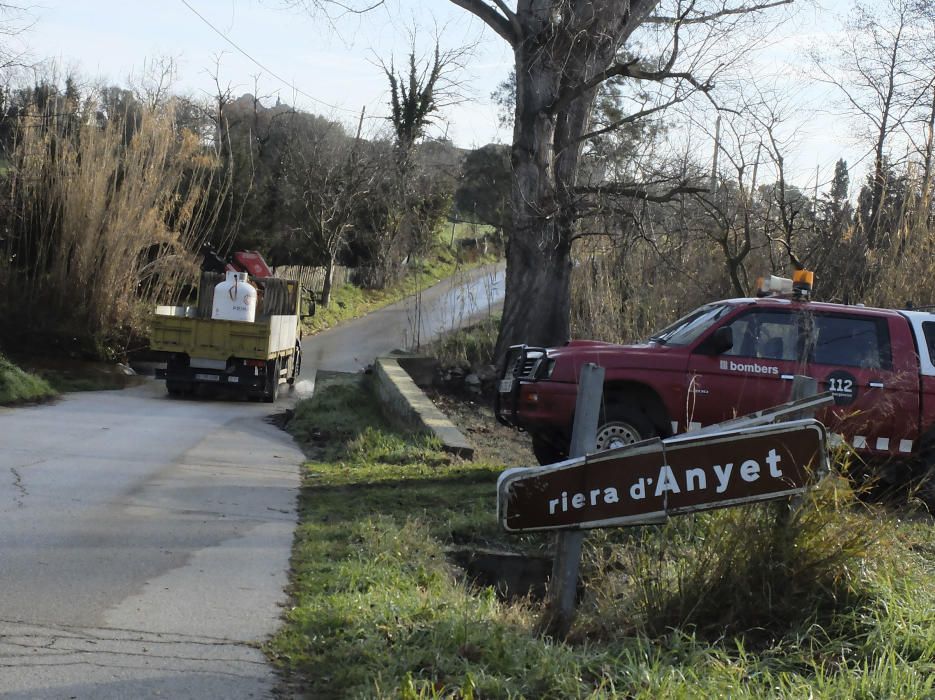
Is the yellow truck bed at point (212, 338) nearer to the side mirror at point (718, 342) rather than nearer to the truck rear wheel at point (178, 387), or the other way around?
the truck rear wheel at point (178, 387)

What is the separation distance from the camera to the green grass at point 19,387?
57.9 ft

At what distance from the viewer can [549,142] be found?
17406 mm

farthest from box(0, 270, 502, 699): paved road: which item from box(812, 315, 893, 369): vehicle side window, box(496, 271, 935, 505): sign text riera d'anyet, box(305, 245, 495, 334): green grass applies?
box(305, 245, 495, 334): green grass

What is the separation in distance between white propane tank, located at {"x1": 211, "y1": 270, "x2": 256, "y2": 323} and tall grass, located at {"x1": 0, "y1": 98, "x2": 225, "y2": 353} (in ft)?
14.0

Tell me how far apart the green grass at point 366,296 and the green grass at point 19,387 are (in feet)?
62.0

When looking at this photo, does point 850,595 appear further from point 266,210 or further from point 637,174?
point 266,210

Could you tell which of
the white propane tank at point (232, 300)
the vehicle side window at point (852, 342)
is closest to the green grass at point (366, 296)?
the white propane tank at point (232, 300)

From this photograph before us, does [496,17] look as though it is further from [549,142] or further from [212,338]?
[212,338]

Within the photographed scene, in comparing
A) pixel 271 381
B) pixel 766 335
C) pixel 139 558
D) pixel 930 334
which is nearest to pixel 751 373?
pixel 766 335

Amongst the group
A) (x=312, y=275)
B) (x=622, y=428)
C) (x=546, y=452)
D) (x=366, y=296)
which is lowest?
(x=546, y=452)

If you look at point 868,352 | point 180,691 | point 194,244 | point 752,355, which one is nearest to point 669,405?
point 752,355

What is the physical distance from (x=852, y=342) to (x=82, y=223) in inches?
745

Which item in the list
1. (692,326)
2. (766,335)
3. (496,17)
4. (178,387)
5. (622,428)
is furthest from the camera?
(178,387)

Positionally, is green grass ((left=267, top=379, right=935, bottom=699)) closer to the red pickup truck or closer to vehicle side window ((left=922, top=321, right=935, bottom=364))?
the red pickup truck
